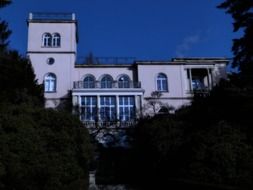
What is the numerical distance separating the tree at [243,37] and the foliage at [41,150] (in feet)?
32.5

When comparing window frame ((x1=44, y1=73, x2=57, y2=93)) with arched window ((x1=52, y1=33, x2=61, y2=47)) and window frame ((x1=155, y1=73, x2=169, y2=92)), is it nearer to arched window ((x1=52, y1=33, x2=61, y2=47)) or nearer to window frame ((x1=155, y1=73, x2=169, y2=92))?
arched window ((x1=52, y1=33, x2=61, y2=47))

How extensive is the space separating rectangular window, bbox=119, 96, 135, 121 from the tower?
5739mm

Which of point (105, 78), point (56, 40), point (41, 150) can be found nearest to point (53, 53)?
point (56, 40)

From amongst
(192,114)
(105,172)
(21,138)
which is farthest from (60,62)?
(21,138)

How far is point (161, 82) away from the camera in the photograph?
37562mm

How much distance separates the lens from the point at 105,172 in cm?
2984

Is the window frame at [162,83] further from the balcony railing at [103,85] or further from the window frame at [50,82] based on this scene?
the window frame at [50,82]

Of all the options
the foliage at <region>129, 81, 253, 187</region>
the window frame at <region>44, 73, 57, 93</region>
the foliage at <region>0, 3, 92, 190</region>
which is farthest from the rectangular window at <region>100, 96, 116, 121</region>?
the foliage at <region>0, 3, 92, 190</region>

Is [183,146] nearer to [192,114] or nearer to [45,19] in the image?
[192,114]

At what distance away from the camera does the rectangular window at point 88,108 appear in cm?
3347

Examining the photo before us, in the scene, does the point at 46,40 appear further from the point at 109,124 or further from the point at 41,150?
the point at 41,150

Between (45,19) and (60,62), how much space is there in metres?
5.27

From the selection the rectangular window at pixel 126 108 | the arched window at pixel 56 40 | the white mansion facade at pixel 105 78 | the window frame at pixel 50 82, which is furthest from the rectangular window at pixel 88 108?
the arched window at pixel 56 40

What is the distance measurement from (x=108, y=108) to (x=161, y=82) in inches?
278
